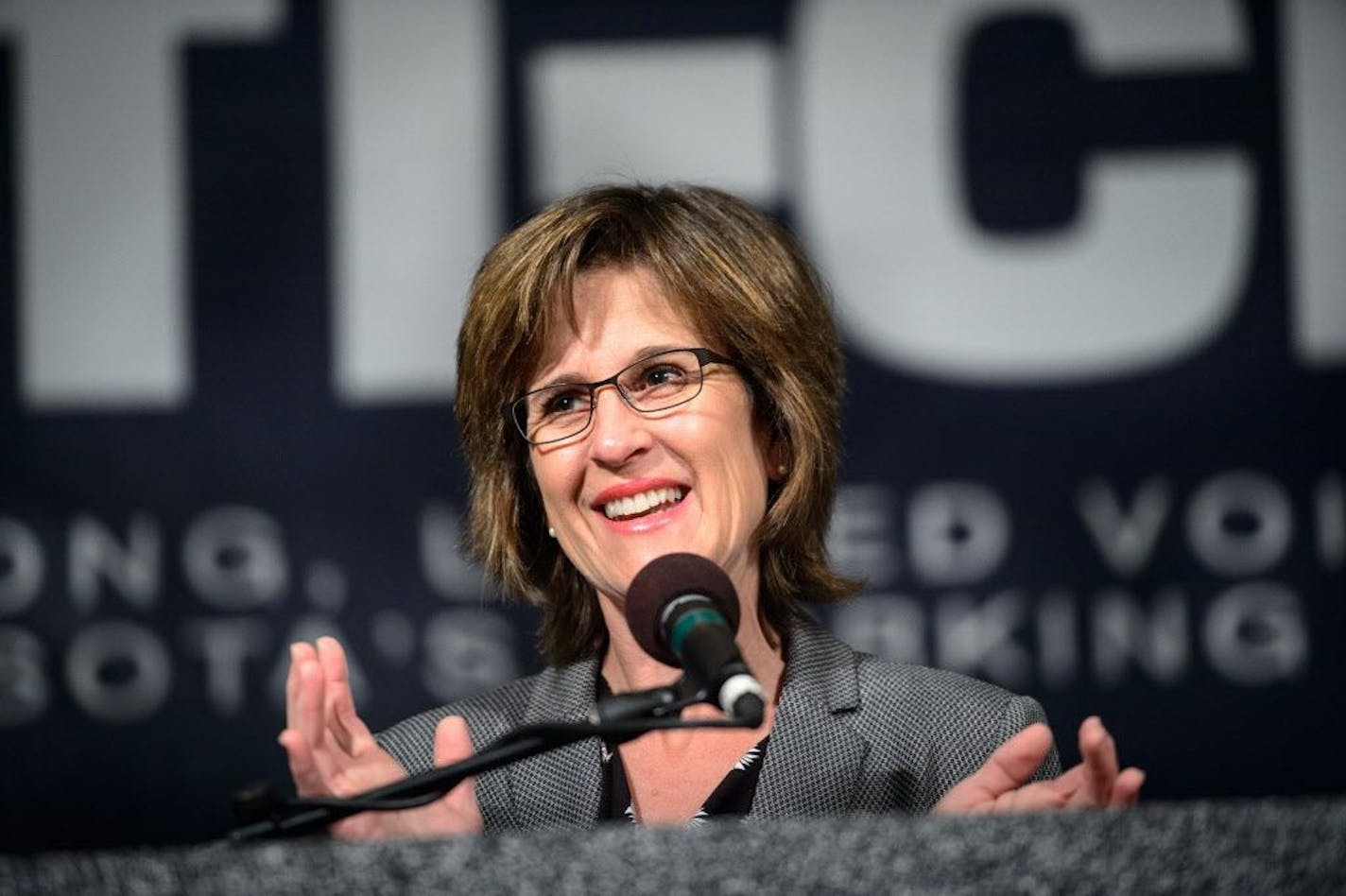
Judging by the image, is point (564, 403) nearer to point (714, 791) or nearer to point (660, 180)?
point (714, 791)

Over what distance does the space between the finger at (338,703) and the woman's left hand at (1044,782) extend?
0.53m

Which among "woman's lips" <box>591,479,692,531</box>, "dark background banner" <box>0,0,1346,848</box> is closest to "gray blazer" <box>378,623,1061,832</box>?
"woman's lips" <box>591,479,692,531</box>

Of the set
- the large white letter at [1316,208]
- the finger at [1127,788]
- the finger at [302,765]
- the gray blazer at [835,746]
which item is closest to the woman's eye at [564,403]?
the gray blazer at [835,746]

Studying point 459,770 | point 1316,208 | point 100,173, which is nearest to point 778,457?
point 459,770

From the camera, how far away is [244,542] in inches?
130

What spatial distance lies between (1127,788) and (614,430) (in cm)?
78

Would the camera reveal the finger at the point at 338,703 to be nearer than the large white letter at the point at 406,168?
Yes

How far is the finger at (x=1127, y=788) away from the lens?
1.23 meters

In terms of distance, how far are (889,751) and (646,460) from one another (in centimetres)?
44

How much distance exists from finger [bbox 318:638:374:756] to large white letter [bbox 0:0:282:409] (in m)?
2.02

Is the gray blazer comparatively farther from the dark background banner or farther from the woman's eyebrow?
the dark background banner

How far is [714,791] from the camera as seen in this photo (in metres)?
1.85

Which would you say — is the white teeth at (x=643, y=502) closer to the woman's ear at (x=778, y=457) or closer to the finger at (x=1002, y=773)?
the woman's ear at (x=778, y=457)

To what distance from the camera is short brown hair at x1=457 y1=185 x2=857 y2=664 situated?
75.7 inches
